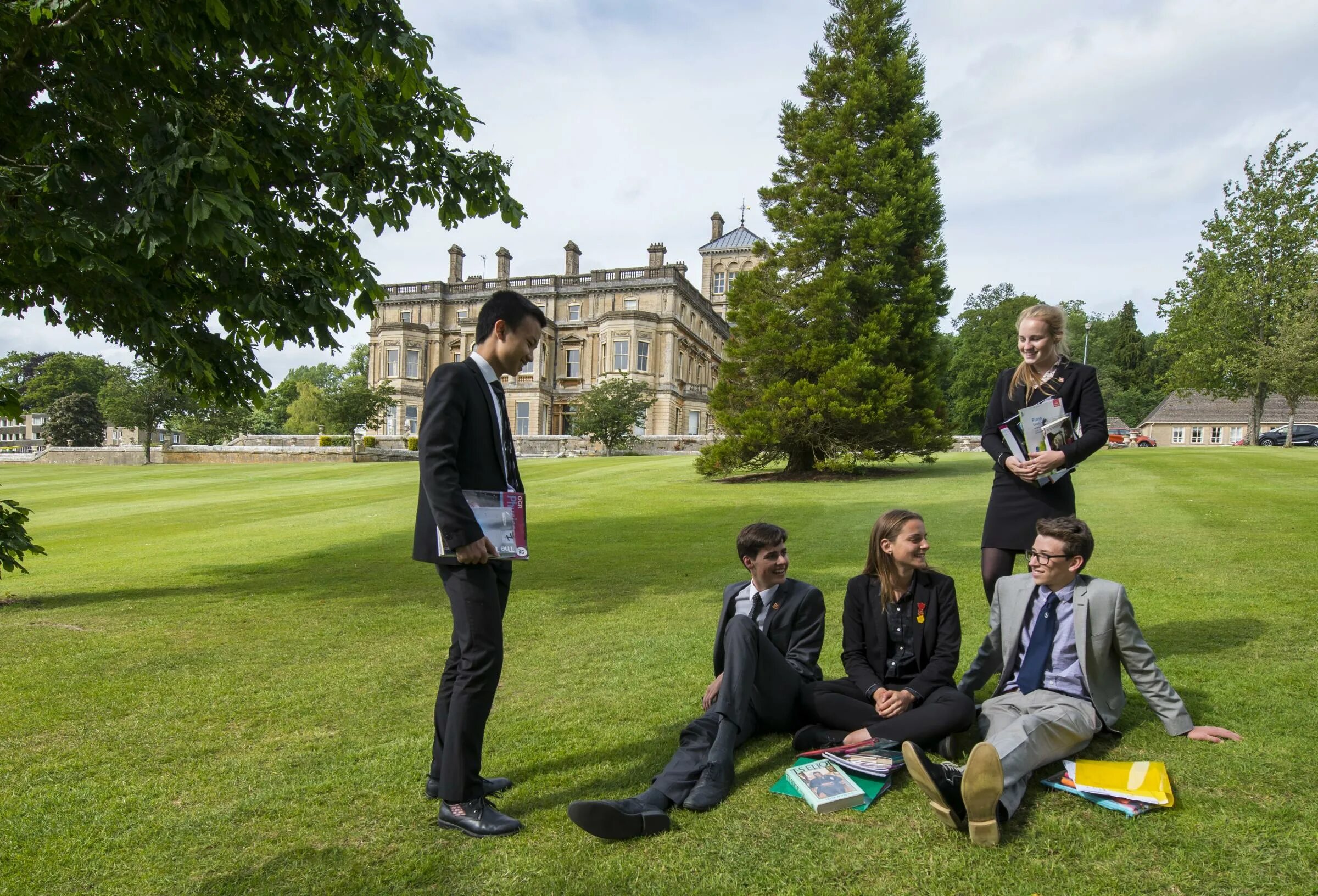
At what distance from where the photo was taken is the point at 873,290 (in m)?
24.8

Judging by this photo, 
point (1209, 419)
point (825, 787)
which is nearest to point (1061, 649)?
point (825, 787)

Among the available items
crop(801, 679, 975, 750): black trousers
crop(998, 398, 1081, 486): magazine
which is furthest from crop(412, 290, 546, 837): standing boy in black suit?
crop(998, 398, 1081, 486): magazine

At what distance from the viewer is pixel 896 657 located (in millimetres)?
4348

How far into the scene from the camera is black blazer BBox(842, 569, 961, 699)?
4.18m

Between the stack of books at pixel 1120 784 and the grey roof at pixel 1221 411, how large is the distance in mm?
77277

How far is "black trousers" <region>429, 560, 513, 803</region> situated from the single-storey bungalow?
7838 centimetres

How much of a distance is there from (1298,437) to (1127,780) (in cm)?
6063

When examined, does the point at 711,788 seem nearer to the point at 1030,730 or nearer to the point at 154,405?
the point at 1030,730

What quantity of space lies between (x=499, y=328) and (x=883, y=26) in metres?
27.4

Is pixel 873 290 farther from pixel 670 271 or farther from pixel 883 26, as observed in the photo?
pixel 670 271

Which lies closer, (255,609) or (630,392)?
(255,609)

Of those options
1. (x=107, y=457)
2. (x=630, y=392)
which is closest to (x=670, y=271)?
(x=630, y=392)

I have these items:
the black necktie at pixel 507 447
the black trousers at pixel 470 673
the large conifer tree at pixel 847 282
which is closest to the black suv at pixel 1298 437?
the large conifer tree at pixel 847 282

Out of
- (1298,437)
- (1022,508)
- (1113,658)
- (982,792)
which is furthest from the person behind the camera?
(1298,437)
